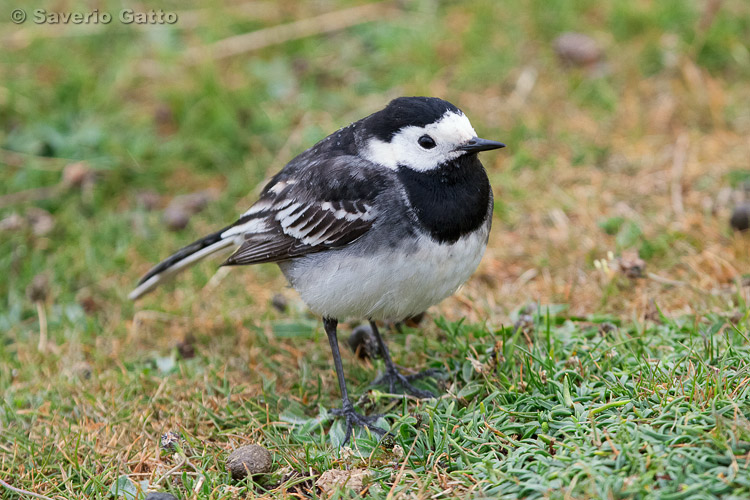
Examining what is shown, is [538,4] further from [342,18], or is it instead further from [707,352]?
[707,352]

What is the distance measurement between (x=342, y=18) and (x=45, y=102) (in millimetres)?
2955

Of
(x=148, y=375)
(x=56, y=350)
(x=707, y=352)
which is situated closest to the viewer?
(x=707, y=352)

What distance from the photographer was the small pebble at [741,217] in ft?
16.6

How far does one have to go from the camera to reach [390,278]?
3893mm

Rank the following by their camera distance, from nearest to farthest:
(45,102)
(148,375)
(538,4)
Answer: (148,375) → (45,102) → (538,4)

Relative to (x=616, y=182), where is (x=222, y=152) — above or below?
above

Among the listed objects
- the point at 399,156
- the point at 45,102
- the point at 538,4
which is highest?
the point at 538,4

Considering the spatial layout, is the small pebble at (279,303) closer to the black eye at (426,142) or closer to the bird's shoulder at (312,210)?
the bird's shoulder at (312,210)

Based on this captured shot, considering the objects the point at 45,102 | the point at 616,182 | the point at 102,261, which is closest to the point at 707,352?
the point at 616,182

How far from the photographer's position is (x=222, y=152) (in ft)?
22.6

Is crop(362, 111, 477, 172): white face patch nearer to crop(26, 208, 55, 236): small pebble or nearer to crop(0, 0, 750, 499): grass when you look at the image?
crop(0, 0, 750, 499): grass

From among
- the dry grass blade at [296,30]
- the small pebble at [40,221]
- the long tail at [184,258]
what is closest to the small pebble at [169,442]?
the long tail at [184,258]

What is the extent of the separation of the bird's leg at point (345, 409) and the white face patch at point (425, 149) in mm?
950

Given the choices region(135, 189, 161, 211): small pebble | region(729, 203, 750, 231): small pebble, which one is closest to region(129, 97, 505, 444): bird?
region(729, 203, 750, 231): small pebble
